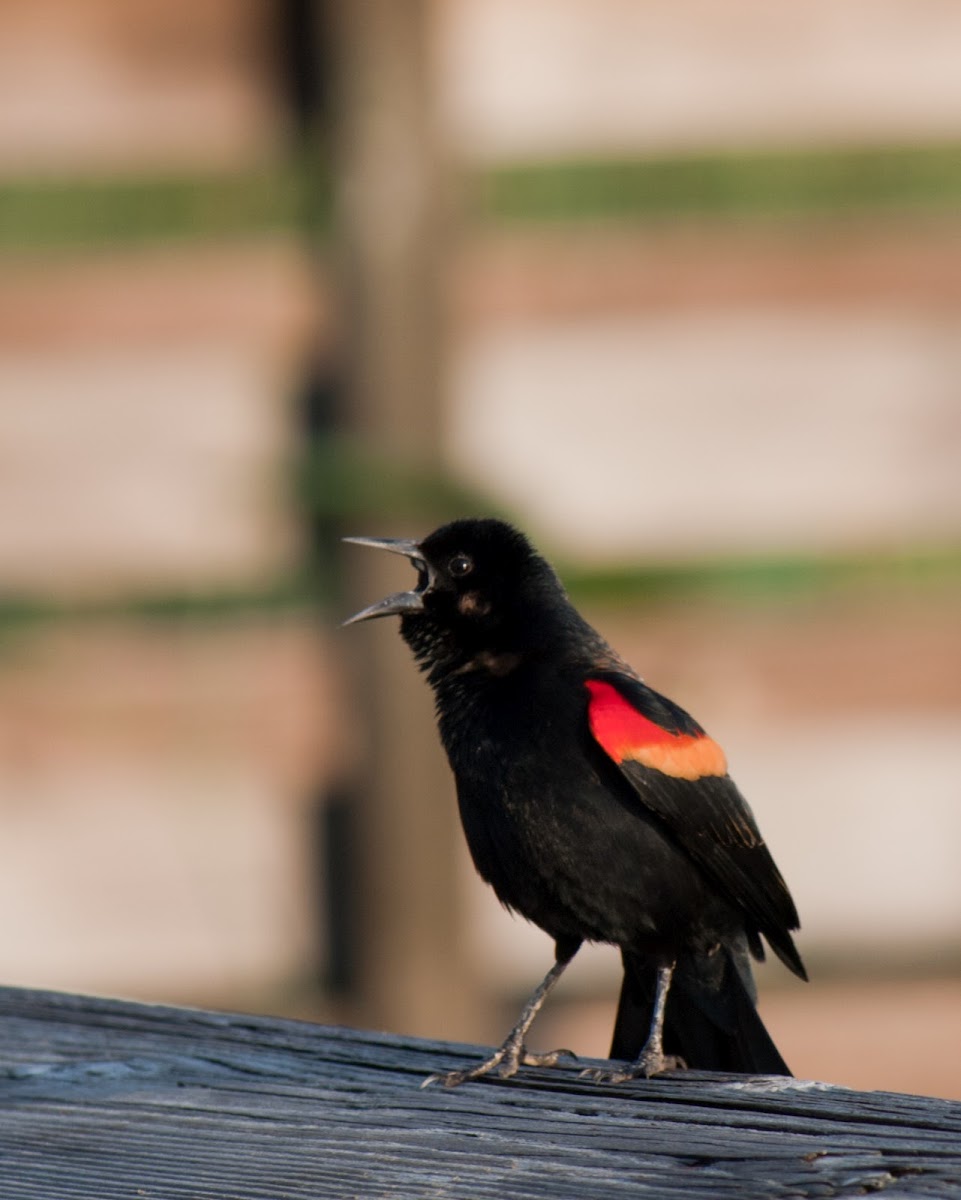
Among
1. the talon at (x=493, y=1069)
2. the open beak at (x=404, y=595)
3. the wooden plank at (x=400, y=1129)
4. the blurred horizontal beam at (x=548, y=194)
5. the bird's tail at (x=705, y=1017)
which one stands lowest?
the wooden plank at (x=400, y=1129)

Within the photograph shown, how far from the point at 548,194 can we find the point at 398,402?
71 centimetres

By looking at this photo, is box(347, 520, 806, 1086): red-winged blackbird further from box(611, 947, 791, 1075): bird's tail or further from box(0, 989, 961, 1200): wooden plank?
box(0, 989, 961, 1200): wooden plank

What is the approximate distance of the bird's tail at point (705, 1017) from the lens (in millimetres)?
2871

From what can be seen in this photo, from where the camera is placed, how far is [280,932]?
5.02 meters

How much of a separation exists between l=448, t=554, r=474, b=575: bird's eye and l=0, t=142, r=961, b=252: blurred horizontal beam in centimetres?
199

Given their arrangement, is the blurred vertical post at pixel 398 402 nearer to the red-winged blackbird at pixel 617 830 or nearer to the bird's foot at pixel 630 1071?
the red-winged blackbird at pixel 617 830

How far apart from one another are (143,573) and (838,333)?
194 cm

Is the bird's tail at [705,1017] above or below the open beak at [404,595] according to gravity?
below

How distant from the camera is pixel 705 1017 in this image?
2.92 metres

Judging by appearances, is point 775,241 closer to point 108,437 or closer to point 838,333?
point 838,333

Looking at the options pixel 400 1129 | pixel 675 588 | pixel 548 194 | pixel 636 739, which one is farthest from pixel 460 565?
pixel 548 194

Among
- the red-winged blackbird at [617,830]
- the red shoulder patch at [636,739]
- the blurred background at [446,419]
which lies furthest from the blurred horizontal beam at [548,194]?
the red shoulder patch at [636,739]

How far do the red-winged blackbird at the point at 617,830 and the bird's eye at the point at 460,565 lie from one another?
11 centimetres

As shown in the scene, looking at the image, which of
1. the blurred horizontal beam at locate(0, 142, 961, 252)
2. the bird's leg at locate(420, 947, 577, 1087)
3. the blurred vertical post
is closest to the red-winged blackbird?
the bird's leg at locate(420, 947, 577, 1087)
